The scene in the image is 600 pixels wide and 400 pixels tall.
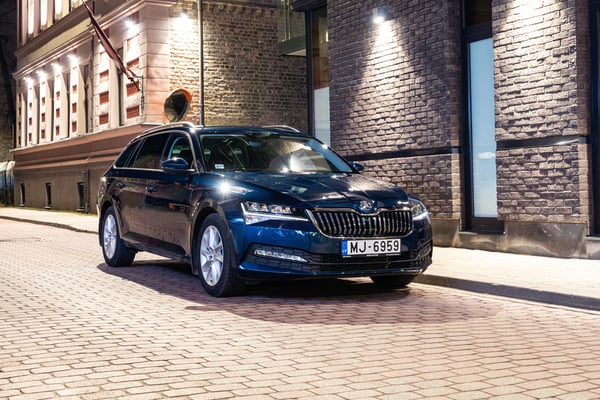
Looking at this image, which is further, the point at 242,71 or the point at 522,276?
the point at 242,71

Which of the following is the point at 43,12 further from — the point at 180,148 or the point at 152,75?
the point at 180,148

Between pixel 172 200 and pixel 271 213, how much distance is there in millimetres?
1893

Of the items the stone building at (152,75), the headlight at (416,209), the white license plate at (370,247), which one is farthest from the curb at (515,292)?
the stone building at (152,75)

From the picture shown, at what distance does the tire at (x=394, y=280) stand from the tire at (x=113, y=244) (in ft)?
12.3

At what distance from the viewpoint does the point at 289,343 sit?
21.1ft

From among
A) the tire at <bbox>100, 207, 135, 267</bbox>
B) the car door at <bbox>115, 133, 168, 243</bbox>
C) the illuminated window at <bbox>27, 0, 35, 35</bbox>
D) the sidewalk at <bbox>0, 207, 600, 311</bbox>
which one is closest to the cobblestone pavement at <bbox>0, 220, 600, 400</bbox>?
the sidewalk at <bbox>0, 207, 600, 311</bbox>

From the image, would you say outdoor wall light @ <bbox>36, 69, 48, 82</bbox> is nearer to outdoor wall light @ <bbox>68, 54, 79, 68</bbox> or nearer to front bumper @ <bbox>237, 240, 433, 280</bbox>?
outdoor wall light @ <bbox>68, 54, 79, 68</bbox>

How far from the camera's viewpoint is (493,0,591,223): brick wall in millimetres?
11594

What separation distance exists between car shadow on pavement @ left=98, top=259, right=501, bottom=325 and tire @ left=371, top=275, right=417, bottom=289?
0.26ft

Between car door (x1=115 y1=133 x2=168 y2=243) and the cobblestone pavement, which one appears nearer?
the cobblestone pavement

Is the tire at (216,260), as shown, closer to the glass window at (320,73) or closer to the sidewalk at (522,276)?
the sidewalk at (522,276)

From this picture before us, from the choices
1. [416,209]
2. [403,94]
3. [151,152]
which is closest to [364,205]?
[416,209]

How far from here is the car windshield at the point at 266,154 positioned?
947 centimetres

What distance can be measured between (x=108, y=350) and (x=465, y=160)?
8892 millimetres
